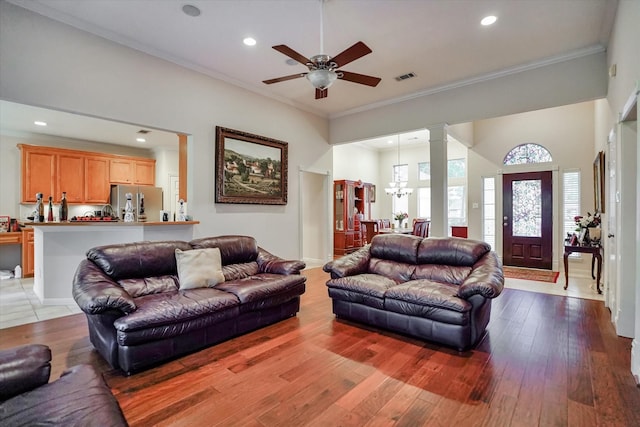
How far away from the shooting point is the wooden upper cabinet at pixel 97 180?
7.11 m

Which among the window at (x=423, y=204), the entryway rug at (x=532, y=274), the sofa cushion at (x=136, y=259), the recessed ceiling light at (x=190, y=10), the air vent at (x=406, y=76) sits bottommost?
the entryway rug at (x=532, y=274)

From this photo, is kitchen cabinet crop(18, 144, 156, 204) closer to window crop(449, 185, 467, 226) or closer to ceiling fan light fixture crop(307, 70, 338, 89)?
ceiling fan light fixture crop(307, 70, 338, 89)

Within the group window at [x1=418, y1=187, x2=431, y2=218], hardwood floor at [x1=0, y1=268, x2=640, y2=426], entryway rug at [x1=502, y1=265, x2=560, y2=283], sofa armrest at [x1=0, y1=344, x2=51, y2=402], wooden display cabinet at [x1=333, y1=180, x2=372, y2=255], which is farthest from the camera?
window at [x1=418, y1=187, x2=431, y2=218]

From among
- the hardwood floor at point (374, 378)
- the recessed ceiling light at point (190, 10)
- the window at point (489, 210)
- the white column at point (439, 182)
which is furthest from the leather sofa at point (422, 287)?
the window at point (489, 210)

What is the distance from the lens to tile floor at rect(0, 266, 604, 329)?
12.2 feet

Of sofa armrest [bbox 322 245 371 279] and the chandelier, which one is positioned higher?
the chandelier

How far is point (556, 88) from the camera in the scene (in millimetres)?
4434

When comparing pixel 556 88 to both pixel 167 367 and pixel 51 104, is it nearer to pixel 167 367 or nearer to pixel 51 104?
pixel 167 367

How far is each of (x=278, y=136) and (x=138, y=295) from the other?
12.4 ft

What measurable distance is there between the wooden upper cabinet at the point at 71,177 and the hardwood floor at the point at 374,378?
14.5 ft

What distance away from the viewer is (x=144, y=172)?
8.08 m

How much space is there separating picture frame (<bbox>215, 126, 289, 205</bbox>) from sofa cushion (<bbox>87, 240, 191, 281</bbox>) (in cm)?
164

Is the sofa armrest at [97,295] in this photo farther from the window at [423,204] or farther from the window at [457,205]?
the window at [423,204]

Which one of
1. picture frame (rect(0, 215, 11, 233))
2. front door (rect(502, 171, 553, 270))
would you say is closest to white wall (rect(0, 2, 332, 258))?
picture frame (rect(0, 215, 11, 233))
